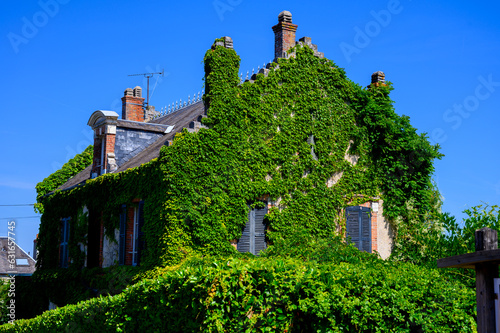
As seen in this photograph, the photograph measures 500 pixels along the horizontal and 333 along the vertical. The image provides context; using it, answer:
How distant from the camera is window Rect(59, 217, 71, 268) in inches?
895

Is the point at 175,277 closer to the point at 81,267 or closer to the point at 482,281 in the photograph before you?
the point at 482,281

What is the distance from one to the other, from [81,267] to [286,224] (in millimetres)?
8190

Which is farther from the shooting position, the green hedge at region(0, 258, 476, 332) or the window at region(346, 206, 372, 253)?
the window at region(346, 206, 372, 253)

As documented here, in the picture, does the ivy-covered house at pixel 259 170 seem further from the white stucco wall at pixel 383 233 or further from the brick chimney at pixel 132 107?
the brick chimney at pixel 132 107

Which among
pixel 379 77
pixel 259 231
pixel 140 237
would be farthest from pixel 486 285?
pixel 379 77

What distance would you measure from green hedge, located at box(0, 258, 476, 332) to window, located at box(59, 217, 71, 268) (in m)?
11.8

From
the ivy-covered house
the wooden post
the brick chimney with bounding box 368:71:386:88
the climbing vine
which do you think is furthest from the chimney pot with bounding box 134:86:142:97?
the wooden post

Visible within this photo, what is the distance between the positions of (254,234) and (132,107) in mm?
14410

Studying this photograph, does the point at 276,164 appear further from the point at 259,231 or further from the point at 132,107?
the point at 132,107

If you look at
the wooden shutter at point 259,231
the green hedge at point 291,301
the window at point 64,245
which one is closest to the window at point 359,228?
the wooden shutter at point 259,231

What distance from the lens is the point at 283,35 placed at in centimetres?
1866

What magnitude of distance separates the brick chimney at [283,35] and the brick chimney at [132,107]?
1187 centimetres

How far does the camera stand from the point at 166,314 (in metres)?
10.0

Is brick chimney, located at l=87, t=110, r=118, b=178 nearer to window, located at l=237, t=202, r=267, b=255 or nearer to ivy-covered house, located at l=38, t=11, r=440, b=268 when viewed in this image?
ivy-covered house, located at l=38, t=11, r=440, b=268
